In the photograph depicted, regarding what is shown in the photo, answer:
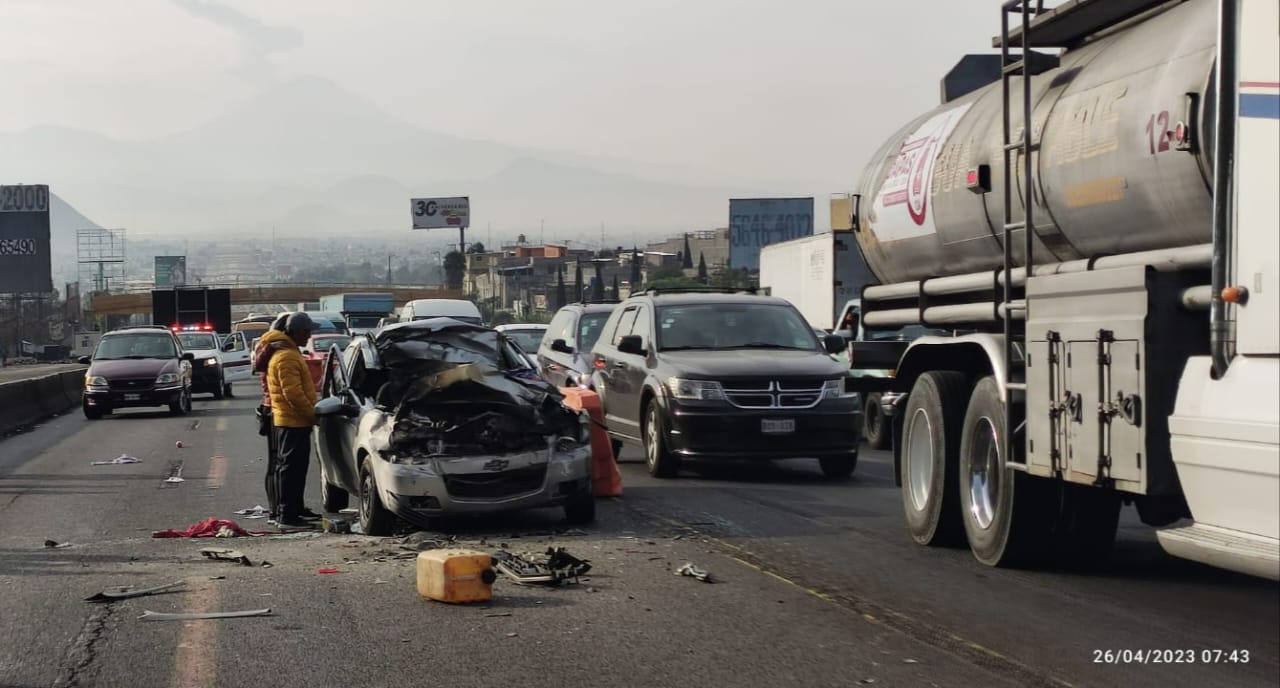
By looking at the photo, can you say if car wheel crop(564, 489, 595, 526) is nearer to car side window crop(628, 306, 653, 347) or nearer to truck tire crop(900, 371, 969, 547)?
truck tire crop(900, 371, 969, 547)

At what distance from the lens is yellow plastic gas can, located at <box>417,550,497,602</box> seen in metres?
8.43

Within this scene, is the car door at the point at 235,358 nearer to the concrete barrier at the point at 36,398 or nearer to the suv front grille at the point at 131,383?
the concrete barrier at the point at 36,398

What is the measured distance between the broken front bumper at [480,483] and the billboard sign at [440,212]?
11999cm

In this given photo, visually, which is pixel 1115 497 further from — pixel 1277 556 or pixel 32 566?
pixel 32 566

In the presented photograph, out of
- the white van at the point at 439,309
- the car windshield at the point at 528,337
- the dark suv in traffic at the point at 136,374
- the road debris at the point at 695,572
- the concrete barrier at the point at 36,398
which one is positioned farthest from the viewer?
the white van at the point at 439,309

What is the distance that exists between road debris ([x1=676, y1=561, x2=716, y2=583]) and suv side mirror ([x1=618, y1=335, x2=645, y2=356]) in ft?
22.1

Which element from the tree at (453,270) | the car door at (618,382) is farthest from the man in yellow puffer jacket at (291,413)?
the tree at (453,270)

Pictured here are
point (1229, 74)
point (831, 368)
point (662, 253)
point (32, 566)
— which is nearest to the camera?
point (1229, 74)

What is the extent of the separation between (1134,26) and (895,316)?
11.8ft

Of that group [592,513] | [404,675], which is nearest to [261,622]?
[404,675]

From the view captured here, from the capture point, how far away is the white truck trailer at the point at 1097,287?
621 cm

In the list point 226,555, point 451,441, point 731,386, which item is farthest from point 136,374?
point 226,555

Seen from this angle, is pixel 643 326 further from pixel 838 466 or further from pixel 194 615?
pixel 194 615

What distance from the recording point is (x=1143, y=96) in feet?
25.2
